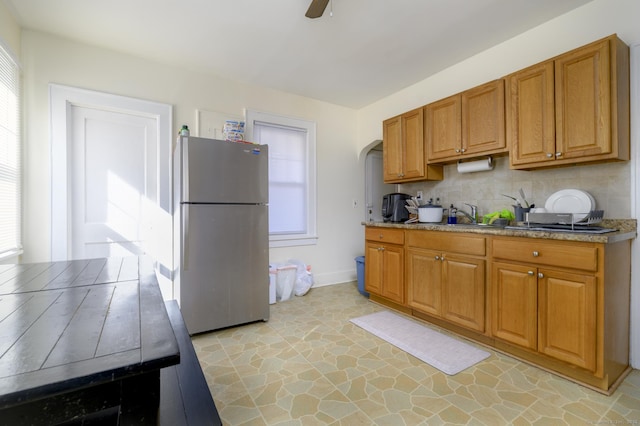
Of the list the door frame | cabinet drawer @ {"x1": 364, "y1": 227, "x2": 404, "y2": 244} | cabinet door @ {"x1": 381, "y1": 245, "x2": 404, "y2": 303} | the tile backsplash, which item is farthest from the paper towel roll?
the door frame

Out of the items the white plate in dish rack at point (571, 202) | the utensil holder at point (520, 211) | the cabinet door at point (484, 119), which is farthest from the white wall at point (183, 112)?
the white plate in dish rack at point (571, 202)

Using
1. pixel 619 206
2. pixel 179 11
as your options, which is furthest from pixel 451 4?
pixel 179 11

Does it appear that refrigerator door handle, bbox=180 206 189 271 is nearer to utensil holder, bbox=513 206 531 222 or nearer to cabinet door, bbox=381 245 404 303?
cabinet door, bbox=381 245 404 303

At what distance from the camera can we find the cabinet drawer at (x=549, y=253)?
1689mm

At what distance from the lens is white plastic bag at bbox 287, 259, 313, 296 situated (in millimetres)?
3609

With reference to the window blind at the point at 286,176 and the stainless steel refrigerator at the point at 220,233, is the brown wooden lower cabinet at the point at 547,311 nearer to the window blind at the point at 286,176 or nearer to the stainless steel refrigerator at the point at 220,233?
the stainless steel refrigerator at the point at 220,233

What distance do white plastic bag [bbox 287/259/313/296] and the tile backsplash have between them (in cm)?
174

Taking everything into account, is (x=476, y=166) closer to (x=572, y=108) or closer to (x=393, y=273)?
(x=572, y=108)

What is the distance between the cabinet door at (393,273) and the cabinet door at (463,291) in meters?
0.49

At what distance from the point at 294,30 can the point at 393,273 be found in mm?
2489

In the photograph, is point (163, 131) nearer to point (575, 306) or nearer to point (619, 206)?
point (575, 306)

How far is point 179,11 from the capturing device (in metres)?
2.23

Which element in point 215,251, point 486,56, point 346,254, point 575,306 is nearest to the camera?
point 575,306

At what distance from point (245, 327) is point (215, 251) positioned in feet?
2.60
